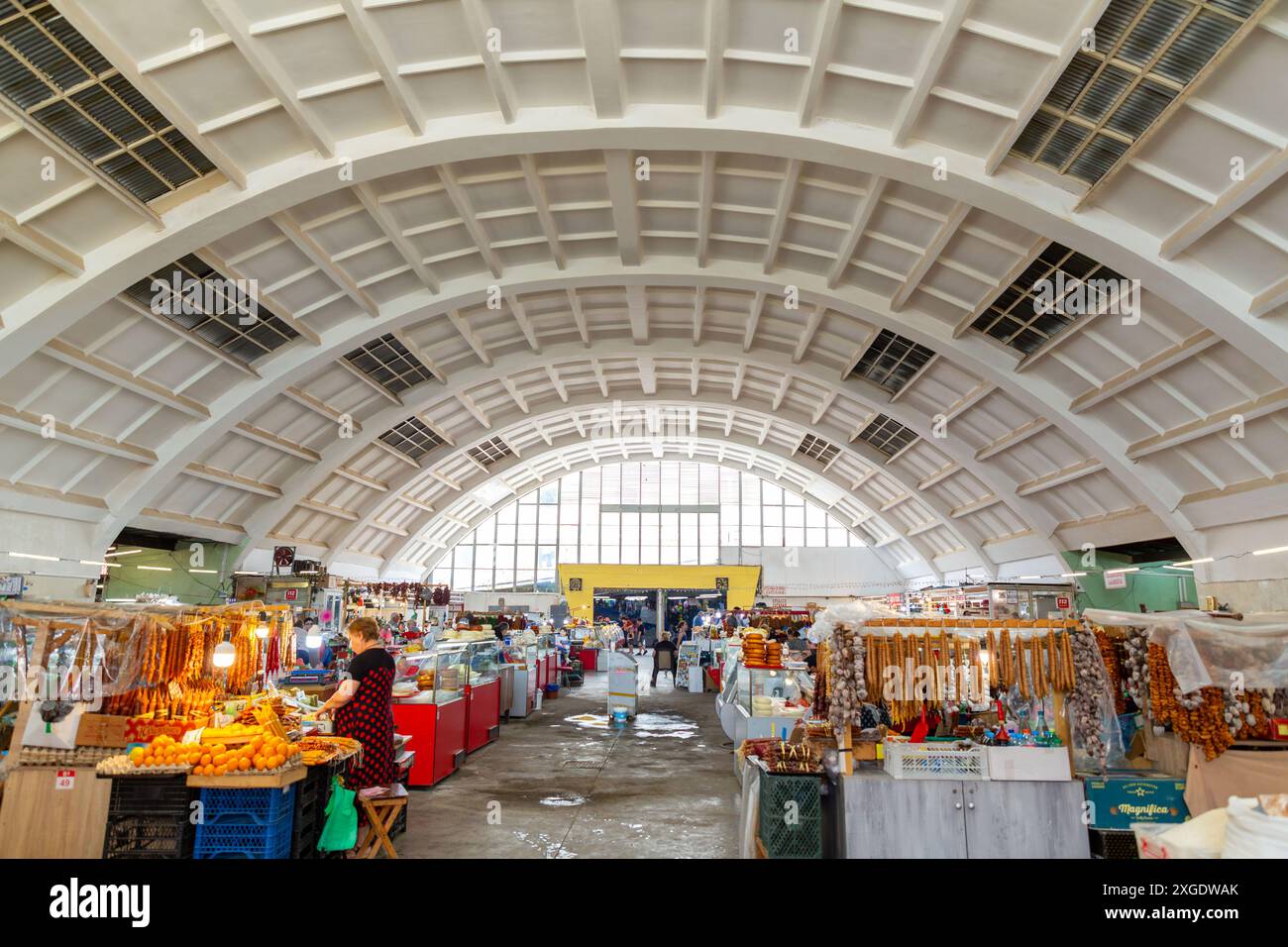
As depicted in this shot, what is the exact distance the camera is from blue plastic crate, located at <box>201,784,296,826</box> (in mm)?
4461

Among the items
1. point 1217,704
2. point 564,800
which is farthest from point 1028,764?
point 564,800

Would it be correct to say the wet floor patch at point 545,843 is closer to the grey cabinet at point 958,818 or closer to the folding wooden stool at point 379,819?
the folding wooden stool at point 379,819

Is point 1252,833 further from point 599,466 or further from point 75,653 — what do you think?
point 599,466

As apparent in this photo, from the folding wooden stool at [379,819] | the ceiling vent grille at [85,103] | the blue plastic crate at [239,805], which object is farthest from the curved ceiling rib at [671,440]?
the blue plastic crate at [239,805]

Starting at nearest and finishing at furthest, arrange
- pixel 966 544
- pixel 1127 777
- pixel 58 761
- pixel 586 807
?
pixel 58 761 → pixel 1127 777 → pixel 586 807 → pixel 966 544

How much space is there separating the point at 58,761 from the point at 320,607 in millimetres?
14498

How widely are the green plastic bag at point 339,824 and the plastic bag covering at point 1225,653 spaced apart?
6.28m

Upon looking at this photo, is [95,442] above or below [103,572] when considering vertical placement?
above

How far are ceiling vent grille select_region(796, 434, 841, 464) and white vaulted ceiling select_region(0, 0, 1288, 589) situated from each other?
4.62 metres

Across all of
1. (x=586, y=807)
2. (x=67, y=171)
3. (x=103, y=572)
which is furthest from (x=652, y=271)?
(x=103, y=572)

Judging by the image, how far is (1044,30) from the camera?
7.69 metres

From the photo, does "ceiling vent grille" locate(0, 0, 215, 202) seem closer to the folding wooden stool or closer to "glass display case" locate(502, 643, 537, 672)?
the folding wooden stool

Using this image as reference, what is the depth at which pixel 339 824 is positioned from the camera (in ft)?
16.6

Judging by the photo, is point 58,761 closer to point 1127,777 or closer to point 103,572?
point 1127,777
